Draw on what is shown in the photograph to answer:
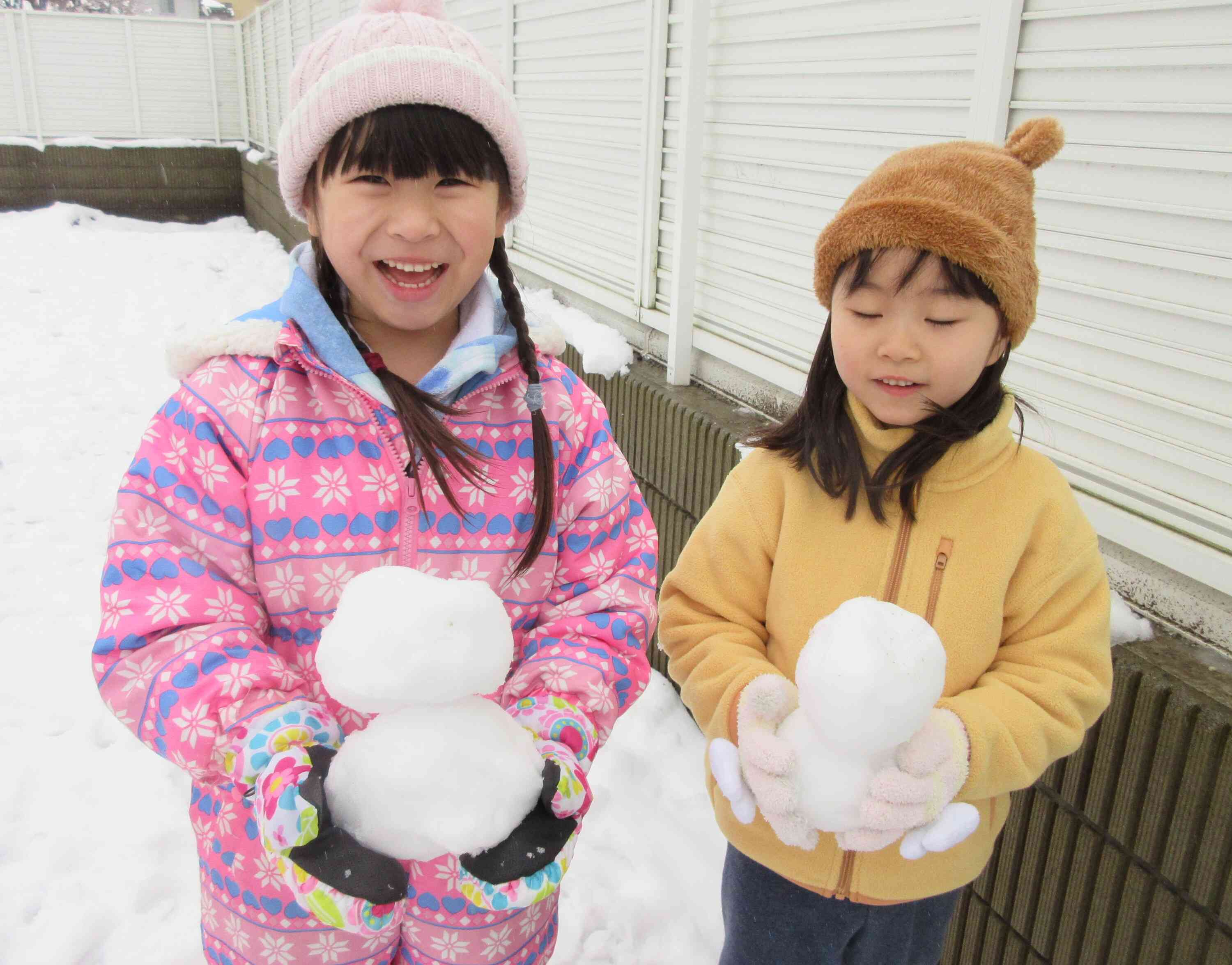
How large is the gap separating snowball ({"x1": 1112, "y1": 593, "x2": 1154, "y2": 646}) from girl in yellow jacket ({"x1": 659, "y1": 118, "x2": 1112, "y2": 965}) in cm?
48

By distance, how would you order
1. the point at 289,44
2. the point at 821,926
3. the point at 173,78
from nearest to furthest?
the point at 821,926
the point at 289,44
the point at 173,78

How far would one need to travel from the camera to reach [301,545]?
1.38 m

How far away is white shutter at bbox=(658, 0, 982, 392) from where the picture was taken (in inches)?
94.9

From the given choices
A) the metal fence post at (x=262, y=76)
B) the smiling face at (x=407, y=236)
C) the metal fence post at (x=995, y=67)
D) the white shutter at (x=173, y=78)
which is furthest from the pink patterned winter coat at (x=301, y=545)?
the white shutter at (x=173, y=78)

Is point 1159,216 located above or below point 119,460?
above

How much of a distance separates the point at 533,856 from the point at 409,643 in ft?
1.00

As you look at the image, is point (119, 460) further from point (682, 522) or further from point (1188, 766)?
point (1188, 766)

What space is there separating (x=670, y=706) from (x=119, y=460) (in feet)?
12.7

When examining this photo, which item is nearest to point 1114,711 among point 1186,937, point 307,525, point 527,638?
point 1186,937

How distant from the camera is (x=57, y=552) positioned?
4.55 metres

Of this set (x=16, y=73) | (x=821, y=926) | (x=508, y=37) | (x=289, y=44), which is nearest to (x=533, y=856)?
(x=821, y=926)

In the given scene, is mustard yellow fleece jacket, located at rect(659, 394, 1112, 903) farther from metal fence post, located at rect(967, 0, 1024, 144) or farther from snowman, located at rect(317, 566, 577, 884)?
metal fence post, located at rect(967, 0, 1024, 144)

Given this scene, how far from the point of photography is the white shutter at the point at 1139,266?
1762 mm

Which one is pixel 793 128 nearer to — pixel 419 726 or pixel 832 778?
pixel 832 778
